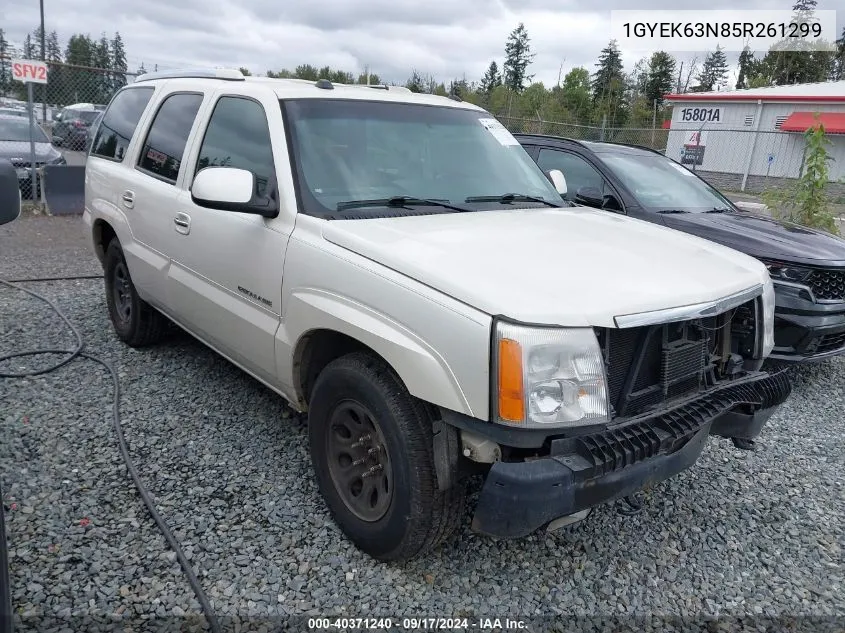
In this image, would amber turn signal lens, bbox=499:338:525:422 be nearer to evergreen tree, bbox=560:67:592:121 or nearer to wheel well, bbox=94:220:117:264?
wheel well, bbox=94:220:117:264

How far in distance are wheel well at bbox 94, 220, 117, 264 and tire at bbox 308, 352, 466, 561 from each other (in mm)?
3073

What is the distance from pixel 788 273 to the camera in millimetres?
4785

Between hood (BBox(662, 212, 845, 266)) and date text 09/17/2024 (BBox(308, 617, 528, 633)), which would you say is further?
hood (BBox(662, 212, 845, 266))

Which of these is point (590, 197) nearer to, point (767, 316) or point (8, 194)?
point (767, 316)

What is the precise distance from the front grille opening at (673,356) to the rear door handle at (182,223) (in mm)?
2438

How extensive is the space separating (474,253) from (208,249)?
165 cm

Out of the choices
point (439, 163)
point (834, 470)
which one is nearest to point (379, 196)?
point (439, 163)

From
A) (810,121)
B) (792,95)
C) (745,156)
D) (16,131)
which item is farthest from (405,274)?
(792,95)

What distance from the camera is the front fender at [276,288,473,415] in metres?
2.24

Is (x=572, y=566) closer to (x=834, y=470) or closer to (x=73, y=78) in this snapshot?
(x=834, y=470)

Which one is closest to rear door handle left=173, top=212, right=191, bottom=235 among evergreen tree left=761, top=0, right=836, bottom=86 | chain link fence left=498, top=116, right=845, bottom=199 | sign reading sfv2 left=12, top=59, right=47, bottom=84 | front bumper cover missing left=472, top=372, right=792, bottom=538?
front bumper cover missing left=472, top=372, right=792, bottom=538

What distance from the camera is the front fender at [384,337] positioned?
2.24 meters

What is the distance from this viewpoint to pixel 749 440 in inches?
116

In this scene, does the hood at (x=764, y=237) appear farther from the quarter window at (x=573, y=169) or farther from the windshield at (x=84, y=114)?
the windshield at (x=84, y=114)
